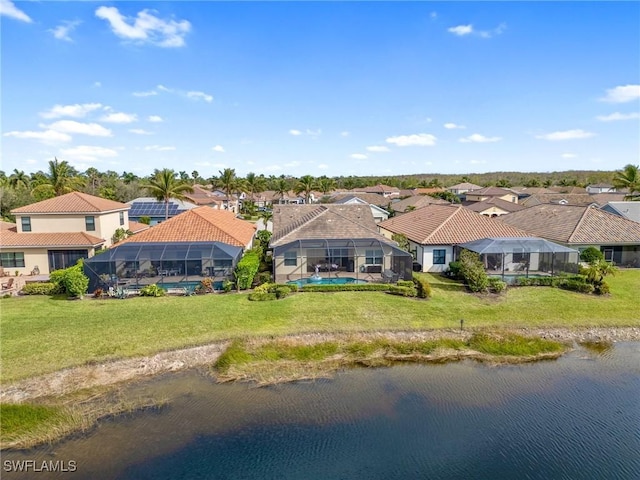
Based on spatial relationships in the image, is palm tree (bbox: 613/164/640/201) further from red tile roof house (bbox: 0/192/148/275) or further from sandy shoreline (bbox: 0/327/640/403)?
red tile roof house (bbox: 0/192/148/275)

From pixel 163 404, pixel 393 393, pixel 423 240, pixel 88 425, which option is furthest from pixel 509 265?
pixel 88 425

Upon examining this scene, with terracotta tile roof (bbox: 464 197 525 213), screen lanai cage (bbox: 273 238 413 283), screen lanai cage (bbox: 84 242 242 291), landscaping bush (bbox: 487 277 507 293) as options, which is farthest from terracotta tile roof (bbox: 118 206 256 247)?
terracotta tile roof (bbox: 464 197 525 213)

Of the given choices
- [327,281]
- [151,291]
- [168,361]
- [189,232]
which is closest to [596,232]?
[327,281]

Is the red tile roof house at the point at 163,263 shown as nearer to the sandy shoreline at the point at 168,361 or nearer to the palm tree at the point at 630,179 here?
the sandy shoreline at the point at 168,361

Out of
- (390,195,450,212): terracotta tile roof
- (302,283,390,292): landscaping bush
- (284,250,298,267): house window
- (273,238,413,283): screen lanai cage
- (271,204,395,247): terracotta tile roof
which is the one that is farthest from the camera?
(390,195,450,212): terracotta tile roof

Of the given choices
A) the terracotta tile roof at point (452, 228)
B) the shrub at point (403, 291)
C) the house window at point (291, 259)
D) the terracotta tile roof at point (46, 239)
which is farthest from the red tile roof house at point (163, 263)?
the terracotta tile roof at point (452, 228)

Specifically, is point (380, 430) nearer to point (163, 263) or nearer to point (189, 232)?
point (163, 263)

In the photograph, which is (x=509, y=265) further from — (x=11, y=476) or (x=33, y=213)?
(x=33, y=213)
